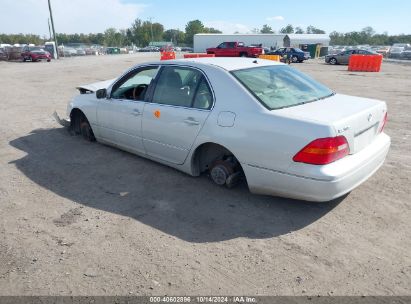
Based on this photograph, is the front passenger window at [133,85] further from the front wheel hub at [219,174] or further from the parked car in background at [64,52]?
the parked car in background at [64,52]

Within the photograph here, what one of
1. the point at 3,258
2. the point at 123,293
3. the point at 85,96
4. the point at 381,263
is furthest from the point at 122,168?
the point at 381,263

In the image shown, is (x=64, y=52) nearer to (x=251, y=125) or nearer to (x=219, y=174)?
(x=219, y=174)

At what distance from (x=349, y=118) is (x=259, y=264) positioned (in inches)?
64.5

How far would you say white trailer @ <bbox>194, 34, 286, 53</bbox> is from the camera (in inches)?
2307

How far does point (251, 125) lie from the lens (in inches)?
137

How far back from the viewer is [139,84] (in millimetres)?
5117

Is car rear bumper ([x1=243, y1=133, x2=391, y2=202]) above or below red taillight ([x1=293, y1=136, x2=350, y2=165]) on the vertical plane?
below

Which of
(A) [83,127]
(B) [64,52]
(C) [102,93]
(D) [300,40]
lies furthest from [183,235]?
(D) [300,40]

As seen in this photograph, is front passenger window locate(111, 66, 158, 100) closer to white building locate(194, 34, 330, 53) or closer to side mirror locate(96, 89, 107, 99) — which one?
side mirror locate(96, 89, 107, 99)

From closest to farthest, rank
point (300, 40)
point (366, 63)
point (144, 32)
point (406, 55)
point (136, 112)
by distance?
point (136, 112)
point (366, 63)
point (406, 55)
point (300, 40)
point (144, 32)

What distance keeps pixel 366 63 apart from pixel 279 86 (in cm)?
2206

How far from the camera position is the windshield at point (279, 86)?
3.69 meters

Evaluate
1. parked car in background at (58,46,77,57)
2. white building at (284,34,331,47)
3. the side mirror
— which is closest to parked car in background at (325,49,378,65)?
white building at (284,34,331,47)

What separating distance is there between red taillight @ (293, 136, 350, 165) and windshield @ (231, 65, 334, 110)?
62 centimetres
